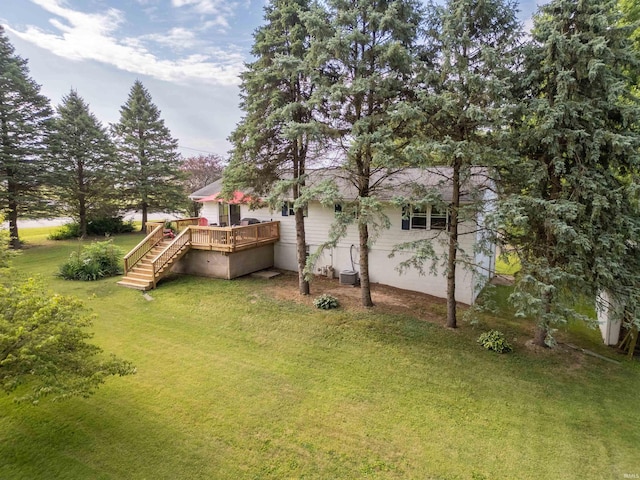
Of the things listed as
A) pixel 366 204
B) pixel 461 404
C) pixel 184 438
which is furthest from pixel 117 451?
pixel 366 204

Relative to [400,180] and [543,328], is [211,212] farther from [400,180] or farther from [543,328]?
[543,328]

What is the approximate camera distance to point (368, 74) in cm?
905

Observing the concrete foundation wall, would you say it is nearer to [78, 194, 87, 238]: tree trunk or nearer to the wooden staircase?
the wooden staircase

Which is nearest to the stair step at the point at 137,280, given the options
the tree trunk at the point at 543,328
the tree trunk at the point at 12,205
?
the tree trunk at the point at 12,205

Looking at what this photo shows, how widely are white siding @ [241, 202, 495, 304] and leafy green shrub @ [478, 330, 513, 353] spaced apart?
296cm

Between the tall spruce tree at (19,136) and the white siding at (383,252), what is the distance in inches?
608

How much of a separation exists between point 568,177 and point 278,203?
24.7 ft

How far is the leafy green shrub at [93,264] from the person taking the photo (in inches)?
540

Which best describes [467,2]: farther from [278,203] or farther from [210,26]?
[210,26]

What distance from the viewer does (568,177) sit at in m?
7.20

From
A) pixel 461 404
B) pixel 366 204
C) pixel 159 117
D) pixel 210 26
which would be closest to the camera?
pixel 461 404

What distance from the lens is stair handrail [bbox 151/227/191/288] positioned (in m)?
12.8

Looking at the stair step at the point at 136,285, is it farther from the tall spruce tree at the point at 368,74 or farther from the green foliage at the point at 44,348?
the tall spruce tree at the point at 368,74

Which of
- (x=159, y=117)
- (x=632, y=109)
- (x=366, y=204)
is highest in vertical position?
(x=159, y=117)
